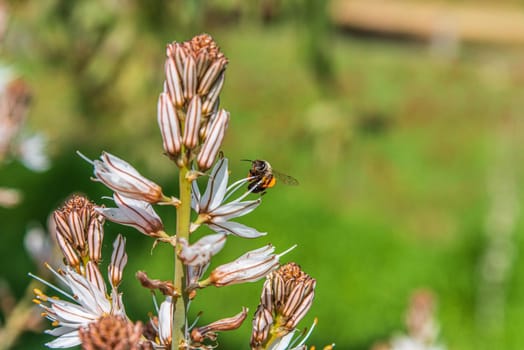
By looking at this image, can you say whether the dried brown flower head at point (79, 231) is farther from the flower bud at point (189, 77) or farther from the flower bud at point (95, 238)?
the flower bud at point (189, 77)

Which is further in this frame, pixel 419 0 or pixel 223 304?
pixel 419 0

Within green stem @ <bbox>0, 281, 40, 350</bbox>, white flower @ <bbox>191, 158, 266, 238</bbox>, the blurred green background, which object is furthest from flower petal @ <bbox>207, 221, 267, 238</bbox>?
the blurred green background

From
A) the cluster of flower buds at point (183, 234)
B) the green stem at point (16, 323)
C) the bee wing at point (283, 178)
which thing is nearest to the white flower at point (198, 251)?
the cluster of flower buds at point (183, 234)

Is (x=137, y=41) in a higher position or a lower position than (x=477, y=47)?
higher

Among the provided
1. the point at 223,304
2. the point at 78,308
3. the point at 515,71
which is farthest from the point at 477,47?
the point at 78,308

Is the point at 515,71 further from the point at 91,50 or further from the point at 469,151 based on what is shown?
the point at 91,50

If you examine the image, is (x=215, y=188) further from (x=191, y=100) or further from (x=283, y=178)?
(x=283, y=178)
